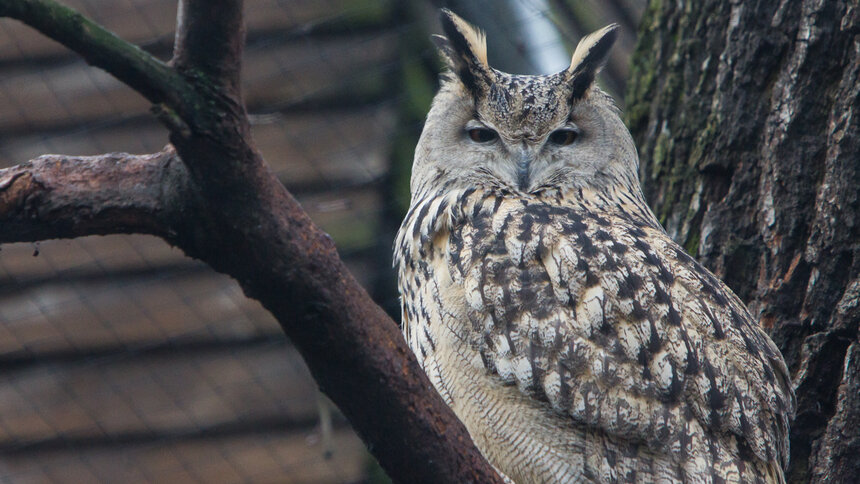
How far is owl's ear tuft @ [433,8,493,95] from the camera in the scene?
279 centimetres

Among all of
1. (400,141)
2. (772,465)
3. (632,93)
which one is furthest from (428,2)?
(772,465)

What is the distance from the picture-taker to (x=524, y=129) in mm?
2762

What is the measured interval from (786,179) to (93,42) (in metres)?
1.87

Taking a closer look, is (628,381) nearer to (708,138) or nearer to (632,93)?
(708,138)

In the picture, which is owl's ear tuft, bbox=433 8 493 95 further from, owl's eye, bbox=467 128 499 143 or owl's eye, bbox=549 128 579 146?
owl's eye, bbox=549 128 579 146

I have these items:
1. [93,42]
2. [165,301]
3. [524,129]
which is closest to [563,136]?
[524,129]

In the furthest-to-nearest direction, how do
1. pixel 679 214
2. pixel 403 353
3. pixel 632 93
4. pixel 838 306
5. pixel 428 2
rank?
1. pixel 428 2
2. pixel 632 93
3. pixel 679 214
4. pixel 838 306
5. pixel 403 353

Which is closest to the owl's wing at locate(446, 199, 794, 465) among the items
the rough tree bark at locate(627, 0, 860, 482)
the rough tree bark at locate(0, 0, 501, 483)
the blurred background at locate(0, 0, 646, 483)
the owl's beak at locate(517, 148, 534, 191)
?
the rough tree bark at locate(627, 0, 860, 482)

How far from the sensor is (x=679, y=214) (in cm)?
278

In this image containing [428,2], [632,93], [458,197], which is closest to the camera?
[458,197]

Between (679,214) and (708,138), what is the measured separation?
24cm

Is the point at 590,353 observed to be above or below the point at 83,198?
below

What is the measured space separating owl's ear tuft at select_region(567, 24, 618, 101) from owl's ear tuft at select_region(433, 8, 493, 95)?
251mm

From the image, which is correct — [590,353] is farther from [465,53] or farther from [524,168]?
[465,53]
